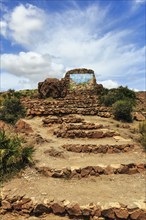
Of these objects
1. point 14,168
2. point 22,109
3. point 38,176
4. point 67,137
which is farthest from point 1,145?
point 22,109

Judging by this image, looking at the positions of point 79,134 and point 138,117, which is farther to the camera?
point 138,117

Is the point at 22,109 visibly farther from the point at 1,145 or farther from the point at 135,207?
the point at 135,207

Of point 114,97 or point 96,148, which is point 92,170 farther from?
point 114,97

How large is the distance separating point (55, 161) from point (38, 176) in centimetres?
133

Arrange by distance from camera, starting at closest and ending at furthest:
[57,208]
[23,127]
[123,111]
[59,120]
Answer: [57,208], [23,127], [59,120], [123,111]

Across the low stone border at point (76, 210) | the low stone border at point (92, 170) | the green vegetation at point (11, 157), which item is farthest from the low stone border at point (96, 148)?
the low stone border at point (76, 210)

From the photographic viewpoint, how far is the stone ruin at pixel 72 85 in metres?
24.4

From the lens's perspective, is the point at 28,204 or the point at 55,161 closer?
the point at 28,204

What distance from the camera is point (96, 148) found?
1248 cm

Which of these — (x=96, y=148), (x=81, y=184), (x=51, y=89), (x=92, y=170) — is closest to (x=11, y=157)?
(x=81, y=184)

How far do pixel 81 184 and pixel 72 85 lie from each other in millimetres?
19100

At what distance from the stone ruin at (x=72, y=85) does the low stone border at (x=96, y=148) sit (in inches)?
479

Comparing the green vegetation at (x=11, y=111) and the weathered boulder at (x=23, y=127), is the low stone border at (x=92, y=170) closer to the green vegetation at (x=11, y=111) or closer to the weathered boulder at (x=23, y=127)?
the weathered boulder at (x=23, y=127)

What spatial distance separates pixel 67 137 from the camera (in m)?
14.2
